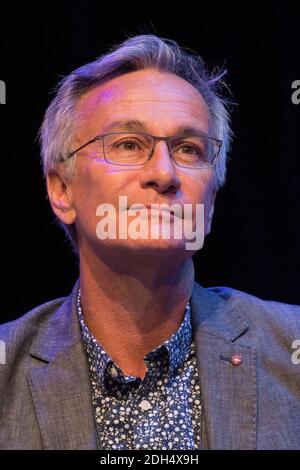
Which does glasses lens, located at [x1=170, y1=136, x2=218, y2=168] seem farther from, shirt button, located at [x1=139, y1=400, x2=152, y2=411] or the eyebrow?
shirt button, located at [x1=139, y1=400, x2=152, y2=411]

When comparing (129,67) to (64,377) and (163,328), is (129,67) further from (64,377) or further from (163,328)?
(64,377)

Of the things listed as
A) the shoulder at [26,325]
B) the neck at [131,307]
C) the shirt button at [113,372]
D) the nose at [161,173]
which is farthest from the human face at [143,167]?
the shirt button at [113,372]

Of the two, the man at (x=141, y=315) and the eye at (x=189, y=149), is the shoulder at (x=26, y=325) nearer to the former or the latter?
the man at (x=141, y=315)

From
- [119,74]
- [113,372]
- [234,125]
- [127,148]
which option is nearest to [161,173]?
[127,148]

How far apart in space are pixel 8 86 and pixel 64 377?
3.36ft

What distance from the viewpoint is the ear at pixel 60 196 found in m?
2.26

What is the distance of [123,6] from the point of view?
2.51 metres

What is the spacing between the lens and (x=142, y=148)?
6.81 feet

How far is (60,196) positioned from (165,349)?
60 centimetres

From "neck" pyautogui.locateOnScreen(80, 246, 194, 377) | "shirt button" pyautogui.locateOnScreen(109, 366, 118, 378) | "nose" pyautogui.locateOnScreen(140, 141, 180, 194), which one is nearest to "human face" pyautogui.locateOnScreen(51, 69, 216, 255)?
"nose" pyautogui.locateOnScreen(140, 141, 180, 194)

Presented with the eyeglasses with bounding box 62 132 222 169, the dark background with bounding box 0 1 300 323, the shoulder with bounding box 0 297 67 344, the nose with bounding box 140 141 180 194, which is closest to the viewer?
the nose with bounding box 140 141 180 194

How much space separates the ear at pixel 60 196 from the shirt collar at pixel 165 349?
1.06 ft

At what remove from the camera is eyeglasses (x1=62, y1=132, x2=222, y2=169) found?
206cm
